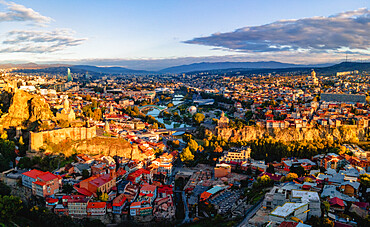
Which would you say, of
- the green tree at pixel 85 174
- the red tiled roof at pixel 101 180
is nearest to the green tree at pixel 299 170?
the red tiled roof at pixel 101 180

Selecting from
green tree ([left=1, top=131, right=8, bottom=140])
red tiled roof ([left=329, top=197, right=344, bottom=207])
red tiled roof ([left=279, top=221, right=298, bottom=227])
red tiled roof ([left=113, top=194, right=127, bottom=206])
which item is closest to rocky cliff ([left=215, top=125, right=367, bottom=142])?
red tiled roof ([left=113, top=194, right=127, bottom=206])

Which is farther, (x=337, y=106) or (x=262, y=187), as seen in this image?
(x=337, y=106)

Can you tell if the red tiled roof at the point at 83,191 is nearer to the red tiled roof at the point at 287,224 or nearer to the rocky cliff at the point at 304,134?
the red tiled roof at the point at 287,224

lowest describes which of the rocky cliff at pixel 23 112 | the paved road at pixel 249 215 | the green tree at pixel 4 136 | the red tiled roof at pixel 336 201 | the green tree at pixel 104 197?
the paved road at pixel 249 215

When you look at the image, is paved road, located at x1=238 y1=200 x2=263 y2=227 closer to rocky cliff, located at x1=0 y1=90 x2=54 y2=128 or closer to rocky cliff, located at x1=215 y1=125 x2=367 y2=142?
rocky cliff, located at x1=215 y1=125 x2=367 y2=142

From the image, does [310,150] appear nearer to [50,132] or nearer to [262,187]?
[262,187]

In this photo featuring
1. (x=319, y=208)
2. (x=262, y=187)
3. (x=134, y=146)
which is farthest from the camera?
(x=134, y=146)

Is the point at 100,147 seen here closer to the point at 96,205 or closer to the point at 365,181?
the point at 96,205

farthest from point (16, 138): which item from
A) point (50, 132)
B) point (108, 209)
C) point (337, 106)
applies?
point (337, 106)
